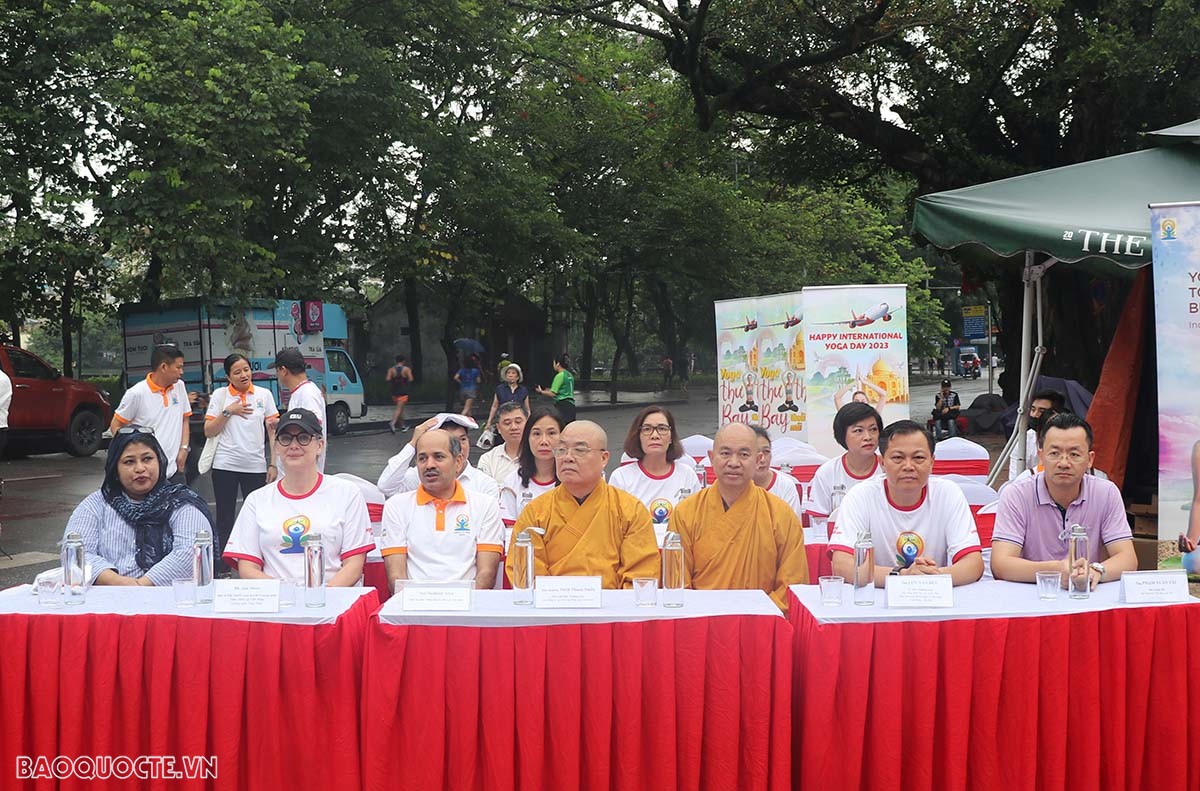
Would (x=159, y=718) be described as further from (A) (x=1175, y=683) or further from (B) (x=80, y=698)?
(A) (x=1175, y=683)

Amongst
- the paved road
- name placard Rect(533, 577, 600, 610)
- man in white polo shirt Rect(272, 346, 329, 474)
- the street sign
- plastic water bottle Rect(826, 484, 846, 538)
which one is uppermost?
the street sign

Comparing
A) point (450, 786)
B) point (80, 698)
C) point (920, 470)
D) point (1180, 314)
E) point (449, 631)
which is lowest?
point (450, 786)

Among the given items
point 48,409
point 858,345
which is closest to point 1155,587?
point 858,345

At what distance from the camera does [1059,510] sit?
4.50 meters

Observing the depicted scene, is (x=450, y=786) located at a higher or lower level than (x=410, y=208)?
lower

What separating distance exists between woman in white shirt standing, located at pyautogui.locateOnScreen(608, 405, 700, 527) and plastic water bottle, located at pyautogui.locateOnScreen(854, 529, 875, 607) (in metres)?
2.25

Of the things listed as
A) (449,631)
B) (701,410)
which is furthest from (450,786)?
(701,410)

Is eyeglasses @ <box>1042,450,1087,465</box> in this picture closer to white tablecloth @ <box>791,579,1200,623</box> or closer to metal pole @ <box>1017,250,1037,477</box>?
white tablecloth @ <box>791,579,1200,623</box>

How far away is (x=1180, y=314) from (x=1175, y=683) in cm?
282

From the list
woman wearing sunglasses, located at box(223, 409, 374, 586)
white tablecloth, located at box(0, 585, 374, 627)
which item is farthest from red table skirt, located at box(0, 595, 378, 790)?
woman wearing sunglasses, located at box(223, 409, 374, 586)

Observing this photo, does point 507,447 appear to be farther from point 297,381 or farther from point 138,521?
point 138,521

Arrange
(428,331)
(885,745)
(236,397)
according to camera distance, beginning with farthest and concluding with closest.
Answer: (428,331) < (236,397) < (885,745)

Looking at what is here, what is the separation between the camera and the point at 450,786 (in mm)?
3469

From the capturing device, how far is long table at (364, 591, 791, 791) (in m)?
3.41
